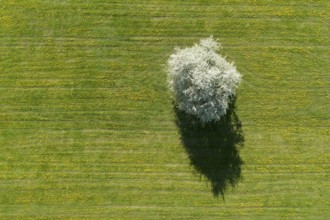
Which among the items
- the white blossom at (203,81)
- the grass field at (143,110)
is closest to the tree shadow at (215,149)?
the grass field at (143,110)

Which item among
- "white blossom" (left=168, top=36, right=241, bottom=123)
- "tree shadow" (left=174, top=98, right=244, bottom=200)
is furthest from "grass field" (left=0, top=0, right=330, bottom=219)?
"white blossom" (left=168, top=36, right=241, bottom=123)

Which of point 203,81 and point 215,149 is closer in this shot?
point 203,81

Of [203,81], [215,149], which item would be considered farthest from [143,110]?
[215,149]

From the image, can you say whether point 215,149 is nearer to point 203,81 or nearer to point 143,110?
point 203,81

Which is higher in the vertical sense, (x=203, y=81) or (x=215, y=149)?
(x=203, y=81)

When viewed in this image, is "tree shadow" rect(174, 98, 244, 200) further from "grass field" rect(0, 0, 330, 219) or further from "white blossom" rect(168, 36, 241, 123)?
"white blossom" rect(168, 36, 241, 123)

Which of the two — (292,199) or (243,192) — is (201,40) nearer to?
(243,192)
